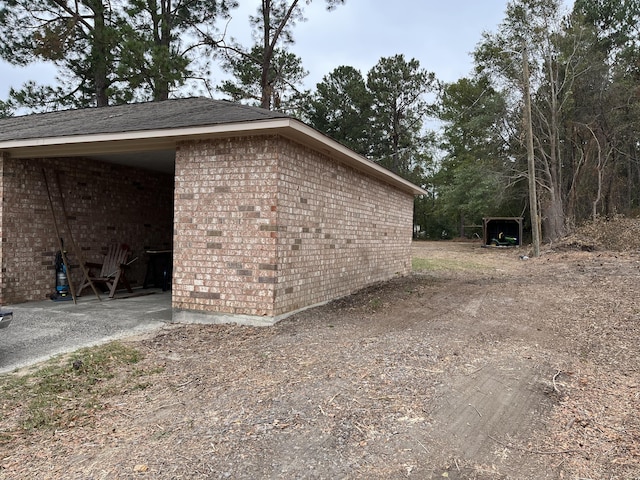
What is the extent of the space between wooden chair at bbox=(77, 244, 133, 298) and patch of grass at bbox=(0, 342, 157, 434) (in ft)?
12.1

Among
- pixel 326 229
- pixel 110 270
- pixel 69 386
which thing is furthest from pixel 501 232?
pixel 69 386

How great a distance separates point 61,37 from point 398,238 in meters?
14.6

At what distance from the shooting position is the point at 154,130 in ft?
18.7

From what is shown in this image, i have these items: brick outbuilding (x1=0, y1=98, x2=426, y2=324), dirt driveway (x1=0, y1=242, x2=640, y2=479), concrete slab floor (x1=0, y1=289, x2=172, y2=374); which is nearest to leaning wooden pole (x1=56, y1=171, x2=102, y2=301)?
brick outbuilding (x1=0, y1=98, x2=426, y2=324)

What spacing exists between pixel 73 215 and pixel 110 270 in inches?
48.4

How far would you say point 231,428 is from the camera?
2.83 meters

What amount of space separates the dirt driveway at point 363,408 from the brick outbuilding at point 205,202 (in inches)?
30.9

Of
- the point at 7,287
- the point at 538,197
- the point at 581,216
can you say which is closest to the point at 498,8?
the point at 538,197

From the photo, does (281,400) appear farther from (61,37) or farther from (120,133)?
(61,37)

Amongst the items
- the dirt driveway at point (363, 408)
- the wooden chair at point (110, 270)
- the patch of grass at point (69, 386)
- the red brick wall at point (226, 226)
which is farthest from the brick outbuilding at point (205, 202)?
the patch of grass at point (69, 386)

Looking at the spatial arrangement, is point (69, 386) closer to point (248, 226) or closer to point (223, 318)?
A: point (223, 318)

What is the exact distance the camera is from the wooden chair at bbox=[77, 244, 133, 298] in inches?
317

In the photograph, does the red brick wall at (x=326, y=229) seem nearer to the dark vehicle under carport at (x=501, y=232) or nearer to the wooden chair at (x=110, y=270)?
the wooden chair at (x=110, y=270)

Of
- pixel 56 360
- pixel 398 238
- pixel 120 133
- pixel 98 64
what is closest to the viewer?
pixel 56 360
